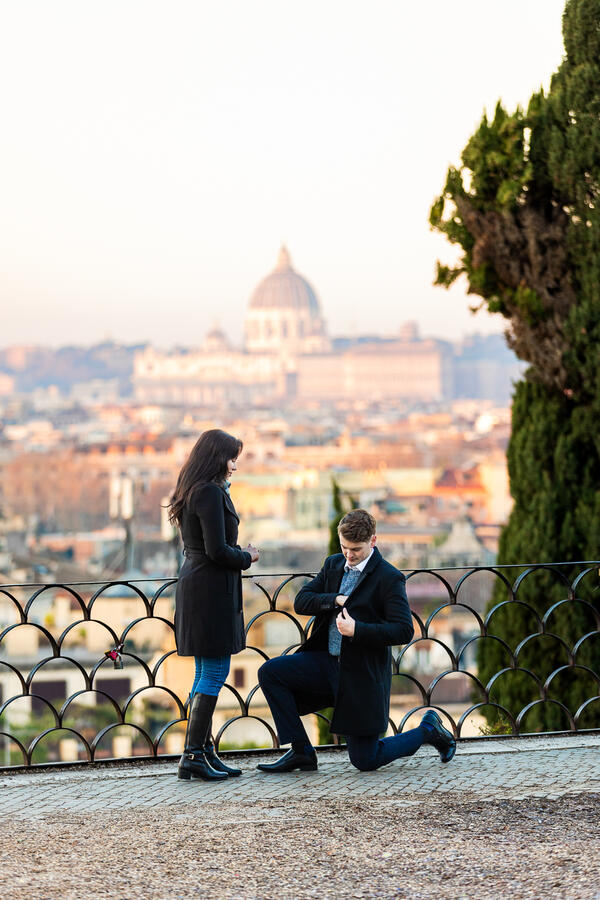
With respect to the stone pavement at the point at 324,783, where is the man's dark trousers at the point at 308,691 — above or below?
above

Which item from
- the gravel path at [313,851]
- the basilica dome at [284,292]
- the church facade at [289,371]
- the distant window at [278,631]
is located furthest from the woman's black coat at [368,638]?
the basilica dome at [284,292]

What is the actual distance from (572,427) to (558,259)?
111 cm

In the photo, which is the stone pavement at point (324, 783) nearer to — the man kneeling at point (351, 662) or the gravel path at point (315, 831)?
the gravel path at point (315, 831)

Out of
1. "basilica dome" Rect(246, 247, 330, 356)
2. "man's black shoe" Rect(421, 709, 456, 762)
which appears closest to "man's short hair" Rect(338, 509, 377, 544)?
"man's black shoe" Rect(421, 709, 456, 762)

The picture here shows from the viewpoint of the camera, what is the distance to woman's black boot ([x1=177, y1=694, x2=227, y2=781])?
4035 millimetres

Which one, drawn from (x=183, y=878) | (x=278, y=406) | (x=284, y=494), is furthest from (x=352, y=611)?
(x=278, y=406)

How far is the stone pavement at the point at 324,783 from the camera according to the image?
150 inches

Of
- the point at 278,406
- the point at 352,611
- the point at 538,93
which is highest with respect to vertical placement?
the point at 278,406

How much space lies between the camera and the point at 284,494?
84438mm

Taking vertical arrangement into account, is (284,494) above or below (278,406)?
below

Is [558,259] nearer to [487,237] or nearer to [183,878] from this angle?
[487,237]

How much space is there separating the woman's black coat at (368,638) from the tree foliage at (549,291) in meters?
3.78

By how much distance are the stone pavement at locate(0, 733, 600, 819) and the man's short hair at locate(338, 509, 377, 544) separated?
829 millimetres

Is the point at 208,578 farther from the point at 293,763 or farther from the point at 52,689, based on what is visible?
the point at 52,689
